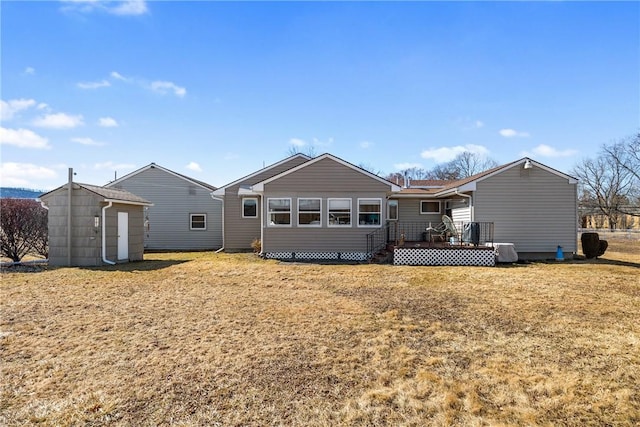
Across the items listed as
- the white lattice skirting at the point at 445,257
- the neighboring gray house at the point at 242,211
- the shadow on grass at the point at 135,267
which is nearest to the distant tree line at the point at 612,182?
the white lattice skirting at the point at 445,257

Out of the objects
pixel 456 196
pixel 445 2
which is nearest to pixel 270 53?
pixel 445 2

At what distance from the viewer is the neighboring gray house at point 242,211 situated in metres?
18.1

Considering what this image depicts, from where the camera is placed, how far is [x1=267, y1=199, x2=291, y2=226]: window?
1467 cm

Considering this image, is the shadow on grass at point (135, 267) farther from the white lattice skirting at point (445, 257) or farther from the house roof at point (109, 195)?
the white lattice skirting at point (445, 257)

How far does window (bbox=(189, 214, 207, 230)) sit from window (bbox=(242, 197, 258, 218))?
3170 mm

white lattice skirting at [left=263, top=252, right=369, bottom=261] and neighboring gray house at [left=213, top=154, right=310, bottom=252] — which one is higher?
neighboring gray house at [left=213, top=154, right=310, bottom=252]

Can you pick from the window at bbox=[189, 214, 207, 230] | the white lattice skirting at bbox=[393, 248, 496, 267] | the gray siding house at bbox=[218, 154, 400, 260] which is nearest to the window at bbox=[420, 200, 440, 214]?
the gray siding house at bbox=[218, 154, 400, 260]

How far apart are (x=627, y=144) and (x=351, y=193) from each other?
4403 cm

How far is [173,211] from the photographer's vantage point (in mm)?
19844

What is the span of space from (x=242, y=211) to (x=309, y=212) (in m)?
5.08

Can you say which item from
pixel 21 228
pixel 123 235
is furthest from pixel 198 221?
pixel 21 228

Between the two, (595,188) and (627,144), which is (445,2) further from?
(595,188)

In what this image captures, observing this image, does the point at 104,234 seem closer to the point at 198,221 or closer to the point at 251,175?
the point at 198,221

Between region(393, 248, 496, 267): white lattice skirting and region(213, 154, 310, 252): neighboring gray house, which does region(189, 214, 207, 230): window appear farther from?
region(393, 248, 496, 267): white lattice skirting
